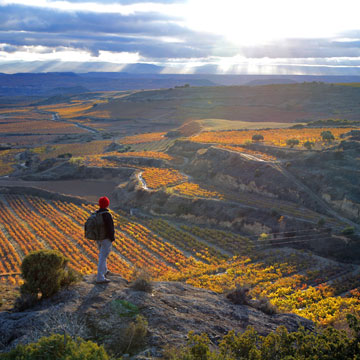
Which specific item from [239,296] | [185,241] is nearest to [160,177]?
[185,241]

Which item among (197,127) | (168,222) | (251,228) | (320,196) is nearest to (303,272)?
(251,228)

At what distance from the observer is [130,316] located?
8758 millimetres

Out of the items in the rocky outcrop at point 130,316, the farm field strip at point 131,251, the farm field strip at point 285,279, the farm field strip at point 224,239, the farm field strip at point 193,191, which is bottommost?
the farm field strip at point 131,251

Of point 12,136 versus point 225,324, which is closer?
point 225,324

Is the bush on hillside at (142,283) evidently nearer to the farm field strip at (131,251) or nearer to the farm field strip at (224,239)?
the farm field strip at (131,251)

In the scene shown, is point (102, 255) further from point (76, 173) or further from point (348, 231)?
point (76, 173)

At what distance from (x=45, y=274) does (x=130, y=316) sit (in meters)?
2.60

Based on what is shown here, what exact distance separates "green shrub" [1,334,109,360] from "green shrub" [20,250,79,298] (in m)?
2.82

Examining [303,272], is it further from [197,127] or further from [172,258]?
[197,127]

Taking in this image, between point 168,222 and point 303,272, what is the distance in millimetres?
A: 14619

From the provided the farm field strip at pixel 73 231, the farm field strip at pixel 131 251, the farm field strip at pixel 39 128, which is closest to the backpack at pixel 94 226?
the farm field strip at pixel 73 231

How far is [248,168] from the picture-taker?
136 ft

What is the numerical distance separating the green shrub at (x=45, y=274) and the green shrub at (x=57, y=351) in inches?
111

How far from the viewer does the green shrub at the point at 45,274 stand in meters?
9.45
